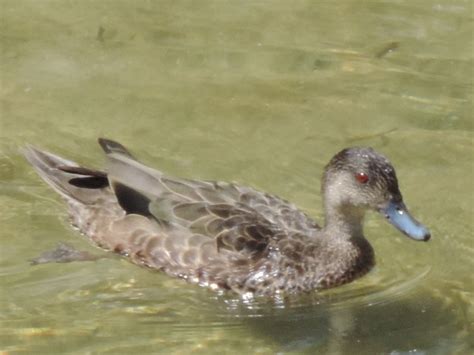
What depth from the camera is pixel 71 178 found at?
9.38 metres

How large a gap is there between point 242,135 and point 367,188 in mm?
2131

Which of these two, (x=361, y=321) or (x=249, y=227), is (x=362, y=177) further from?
(x=361, y=321)

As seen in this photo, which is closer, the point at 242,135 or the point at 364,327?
the point at 364,327

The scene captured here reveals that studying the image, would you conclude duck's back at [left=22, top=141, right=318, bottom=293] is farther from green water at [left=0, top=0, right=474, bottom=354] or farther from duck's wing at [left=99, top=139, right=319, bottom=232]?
green water at [left=0, top=0, right=474, bottom=354]

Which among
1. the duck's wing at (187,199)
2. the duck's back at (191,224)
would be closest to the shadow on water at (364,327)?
the duck's back at (191,224)

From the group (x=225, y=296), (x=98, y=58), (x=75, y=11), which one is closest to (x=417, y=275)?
(x=225, y=296)

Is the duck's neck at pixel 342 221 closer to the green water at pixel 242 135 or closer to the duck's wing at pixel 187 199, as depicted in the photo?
the duck's wing at pixel 187 199

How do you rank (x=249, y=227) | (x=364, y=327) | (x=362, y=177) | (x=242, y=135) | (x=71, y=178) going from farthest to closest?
(x=242, y=135)
(x=71, y=178)
(x=249, y=227)
(x=362, y=177)
(x=364, y=327)

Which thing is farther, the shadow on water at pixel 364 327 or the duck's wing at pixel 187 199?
the duck's wing at pixel 187 199

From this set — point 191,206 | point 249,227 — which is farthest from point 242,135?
point 249,227

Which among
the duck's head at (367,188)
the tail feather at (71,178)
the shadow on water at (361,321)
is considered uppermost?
the duck's head at (367,188)

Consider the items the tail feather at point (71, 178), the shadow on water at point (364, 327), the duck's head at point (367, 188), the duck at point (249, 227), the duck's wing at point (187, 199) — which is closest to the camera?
the shadow on water at point (364, 327)

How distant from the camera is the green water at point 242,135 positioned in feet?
27.0

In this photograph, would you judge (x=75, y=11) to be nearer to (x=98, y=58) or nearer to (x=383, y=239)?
(x=98, y=58)
